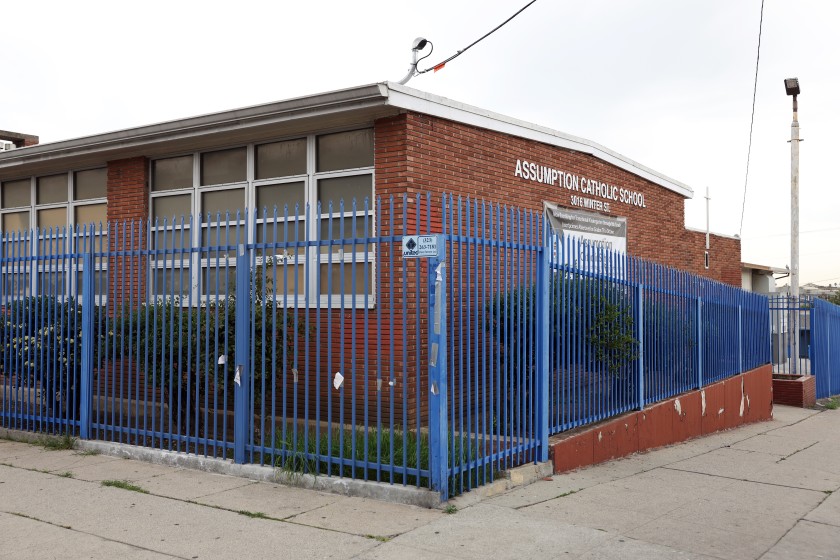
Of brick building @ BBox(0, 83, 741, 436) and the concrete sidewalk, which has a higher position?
brick building @ BBox(0, 83, 741, 436)

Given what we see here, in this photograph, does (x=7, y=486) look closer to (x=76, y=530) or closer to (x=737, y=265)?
(x=76, y=530)

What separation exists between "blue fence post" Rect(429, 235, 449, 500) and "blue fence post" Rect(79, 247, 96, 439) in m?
4.36

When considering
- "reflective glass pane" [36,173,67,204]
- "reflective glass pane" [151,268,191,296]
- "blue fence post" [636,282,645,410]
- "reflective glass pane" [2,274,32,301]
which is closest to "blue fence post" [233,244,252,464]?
"reflective glass pane" [151,268,191,296]

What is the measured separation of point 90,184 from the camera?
41.2 feet

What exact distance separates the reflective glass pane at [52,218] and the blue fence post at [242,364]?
7.00 metres

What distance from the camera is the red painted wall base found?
7.98 metres

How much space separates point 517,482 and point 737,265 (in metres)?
16.4

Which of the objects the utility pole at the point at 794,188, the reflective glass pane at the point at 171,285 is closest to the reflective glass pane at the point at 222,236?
the reflective glass pane at the point at 171,285

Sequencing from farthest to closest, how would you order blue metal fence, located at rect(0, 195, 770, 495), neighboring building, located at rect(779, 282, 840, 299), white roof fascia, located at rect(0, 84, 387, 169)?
neighboring building, located at rect(779, 282, 840, 299)
white roof fascia, located at rect(0, 84, 387, 169)
blue metal fence, located at rect(0, 195, 770, 495)

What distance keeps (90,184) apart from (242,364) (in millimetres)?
6813

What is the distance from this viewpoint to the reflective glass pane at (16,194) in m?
13.5

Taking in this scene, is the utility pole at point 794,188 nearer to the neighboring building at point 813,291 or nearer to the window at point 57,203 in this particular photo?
the neighboring building at point 813,291

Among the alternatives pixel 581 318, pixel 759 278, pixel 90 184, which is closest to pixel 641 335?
pixel 581 318

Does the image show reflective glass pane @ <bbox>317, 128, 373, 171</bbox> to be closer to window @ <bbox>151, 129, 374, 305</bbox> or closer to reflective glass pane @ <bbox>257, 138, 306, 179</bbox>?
window @ <bbox>151, 129, 374, 305</bbox>
